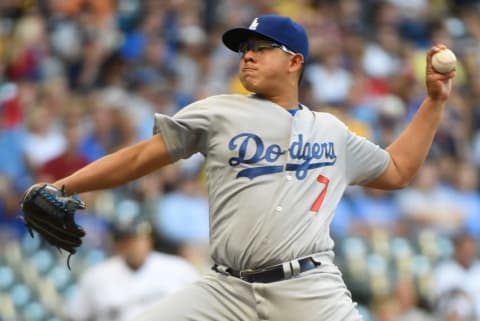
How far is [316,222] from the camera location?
5.17 metres

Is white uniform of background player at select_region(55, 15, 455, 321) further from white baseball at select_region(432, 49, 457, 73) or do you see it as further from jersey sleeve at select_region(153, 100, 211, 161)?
white baseball at select_region(432, 49, 457, 73)

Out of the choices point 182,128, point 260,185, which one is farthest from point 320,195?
point 182,128

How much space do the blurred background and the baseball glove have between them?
319 centimetres

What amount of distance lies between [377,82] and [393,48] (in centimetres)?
76

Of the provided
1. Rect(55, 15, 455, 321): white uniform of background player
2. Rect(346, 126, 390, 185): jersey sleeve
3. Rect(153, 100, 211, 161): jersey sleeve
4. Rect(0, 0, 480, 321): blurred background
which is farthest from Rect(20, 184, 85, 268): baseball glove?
Rect(0, 0, 480, 321): blurred background

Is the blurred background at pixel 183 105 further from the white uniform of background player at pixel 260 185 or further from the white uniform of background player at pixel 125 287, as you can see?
the white uniform of background player at pixel 260 185

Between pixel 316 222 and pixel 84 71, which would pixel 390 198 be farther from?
pixel 316 222

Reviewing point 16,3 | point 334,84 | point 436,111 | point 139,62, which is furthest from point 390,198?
point 436,111

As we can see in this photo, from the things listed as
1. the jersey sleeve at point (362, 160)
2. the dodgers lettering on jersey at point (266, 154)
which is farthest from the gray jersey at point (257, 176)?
the jersey sleeve at point (362, 160)

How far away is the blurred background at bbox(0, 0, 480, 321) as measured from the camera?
29.4 feet

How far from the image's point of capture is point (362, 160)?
5500mm

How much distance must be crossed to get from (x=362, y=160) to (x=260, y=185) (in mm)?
600

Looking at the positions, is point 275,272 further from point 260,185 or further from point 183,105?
point 183,105

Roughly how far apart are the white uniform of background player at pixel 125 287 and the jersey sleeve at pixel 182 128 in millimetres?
3017
